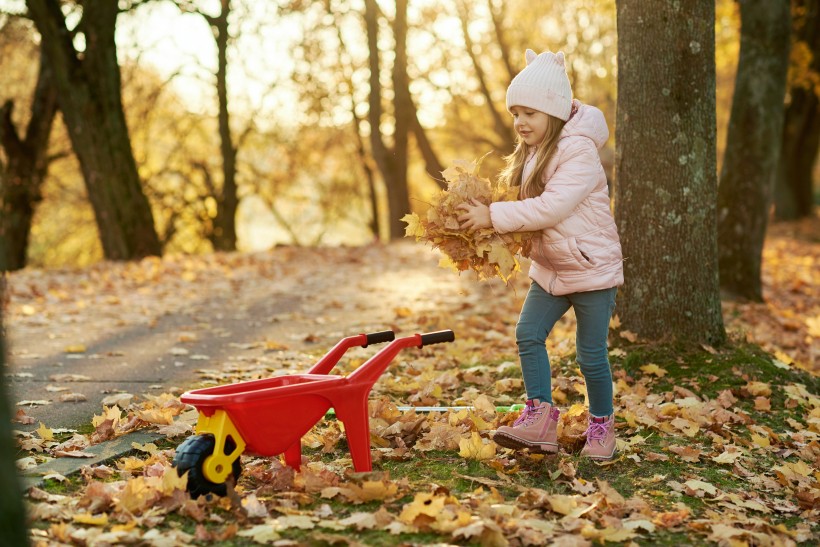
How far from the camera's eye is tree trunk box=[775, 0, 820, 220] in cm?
2067

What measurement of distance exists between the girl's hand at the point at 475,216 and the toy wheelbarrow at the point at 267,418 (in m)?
0.52

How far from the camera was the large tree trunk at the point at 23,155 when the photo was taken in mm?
16734

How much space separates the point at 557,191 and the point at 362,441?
1.42 m

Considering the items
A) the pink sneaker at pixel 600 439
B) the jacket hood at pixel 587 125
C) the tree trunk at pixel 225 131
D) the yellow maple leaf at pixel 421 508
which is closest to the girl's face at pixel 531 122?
the jacket hood at pixel 587 125

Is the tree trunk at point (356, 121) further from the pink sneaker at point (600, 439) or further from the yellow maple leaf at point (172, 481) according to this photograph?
the yellow maple leaf at point (172, 481)

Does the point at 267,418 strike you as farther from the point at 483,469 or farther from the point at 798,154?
the point at 798,154

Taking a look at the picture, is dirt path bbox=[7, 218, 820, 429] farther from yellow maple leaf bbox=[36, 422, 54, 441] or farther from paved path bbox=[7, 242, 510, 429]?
yellow maple leaf bbox=[36, 422, 54, 441]

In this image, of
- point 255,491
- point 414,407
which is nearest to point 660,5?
point 414,407

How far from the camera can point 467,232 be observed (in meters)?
3.98

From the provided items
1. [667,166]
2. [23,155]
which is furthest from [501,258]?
[23,155]

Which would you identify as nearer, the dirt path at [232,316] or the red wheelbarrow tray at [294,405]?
the red wheelbarrow tray at [294,405]

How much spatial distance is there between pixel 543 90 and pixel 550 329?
1139mm

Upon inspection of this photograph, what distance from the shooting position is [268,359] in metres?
6.51

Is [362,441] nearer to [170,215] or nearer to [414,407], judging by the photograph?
[414,407]
